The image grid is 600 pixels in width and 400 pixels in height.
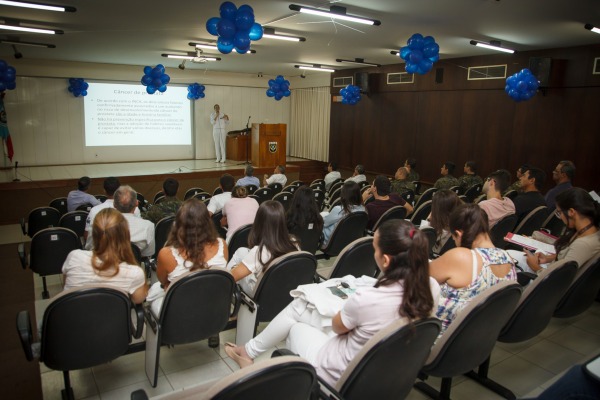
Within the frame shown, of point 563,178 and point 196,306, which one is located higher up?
point 563,178

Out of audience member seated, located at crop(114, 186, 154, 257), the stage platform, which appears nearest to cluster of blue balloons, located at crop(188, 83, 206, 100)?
the stage platform

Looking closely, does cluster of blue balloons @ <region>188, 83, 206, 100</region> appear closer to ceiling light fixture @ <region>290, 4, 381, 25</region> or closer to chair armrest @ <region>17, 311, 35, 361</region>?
ceiling light fixture @ <region>290, 4, 381, 25</region>

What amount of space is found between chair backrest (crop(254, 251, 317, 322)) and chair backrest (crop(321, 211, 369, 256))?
1518 mm

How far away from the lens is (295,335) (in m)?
2.20

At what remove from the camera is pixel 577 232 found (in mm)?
3047

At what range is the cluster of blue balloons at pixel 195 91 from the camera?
13172 millimetres

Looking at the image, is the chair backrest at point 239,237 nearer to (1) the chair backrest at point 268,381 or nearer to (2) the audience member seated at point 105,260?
(2) the audience member seated at point 105,260

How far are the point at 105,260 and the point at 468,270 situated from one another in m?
2.11

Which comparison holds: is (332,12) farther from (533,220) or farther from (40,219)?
(40,219)

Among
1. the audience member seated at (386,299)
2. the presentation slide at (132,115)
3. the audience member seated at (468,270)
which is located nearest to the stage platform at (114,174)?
the presentation slide at (132,115)

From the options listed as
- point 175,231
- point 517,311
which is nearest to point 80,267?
point 175,231

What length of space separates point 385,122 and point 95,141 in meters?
8.66

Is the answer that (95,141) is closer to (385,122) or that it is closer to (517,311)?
(385,122)

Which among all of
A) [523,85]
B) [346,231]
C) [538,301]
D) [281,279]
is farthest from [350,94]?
[538,301]
